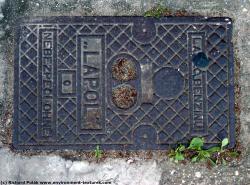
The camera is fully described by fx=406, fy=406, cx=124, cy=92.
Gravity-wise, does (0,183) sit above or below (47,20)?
below

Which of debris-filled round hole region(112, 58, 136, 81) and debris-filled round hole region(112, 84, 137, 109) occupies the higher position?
debris-filled round hole region(112, 58, 136, 81)

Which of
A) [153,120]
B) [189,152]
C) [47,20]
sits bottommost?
[189,152]

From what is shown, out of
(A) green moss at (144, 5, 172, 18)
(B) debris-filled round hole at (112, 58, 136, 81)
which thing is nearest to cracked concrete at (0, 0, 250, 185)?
(A) green moss at (144, 5, 172, 18)

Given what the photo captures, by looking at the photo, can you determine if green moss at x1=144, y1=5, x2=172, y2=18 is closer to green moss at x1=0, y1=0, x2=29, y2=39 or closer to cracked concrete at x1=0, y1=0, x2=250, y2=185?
cracked concrete at x1=0, y1=0, x2=250, y2=185

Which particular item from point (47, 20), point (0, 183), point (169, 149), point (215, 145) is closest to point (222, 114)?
point (215, 145)

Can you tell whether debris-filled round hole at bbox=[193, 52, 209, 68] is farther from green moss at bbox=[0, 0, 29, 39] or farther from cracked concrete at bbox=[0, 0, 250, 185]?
green moss at bbox=[0, 0, 29, 39]

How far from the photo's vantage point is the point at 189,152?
3068 millimetres

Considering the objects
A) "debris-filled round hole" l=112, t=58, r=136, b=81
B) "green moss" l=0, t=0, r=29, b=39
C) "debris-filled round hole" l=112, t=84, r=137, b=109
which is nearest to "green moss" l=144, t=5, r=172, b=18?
"debris-filled round hole" l=112, t=58, r=136, b=81

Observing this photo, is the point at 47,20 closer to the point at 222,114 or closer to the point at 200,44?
the point at 200,44

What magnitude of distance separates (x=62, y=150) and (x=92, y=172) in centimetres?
28

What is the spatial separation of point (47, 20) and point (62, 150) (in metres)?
1.00

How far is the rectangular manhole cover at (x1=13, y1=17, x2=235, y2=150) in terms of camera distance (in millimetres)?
3055

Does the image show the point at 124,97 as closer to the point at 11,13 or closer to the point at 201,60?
the point at 201,60

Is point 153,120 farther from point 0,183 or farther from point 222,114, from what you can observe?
point 0,183
